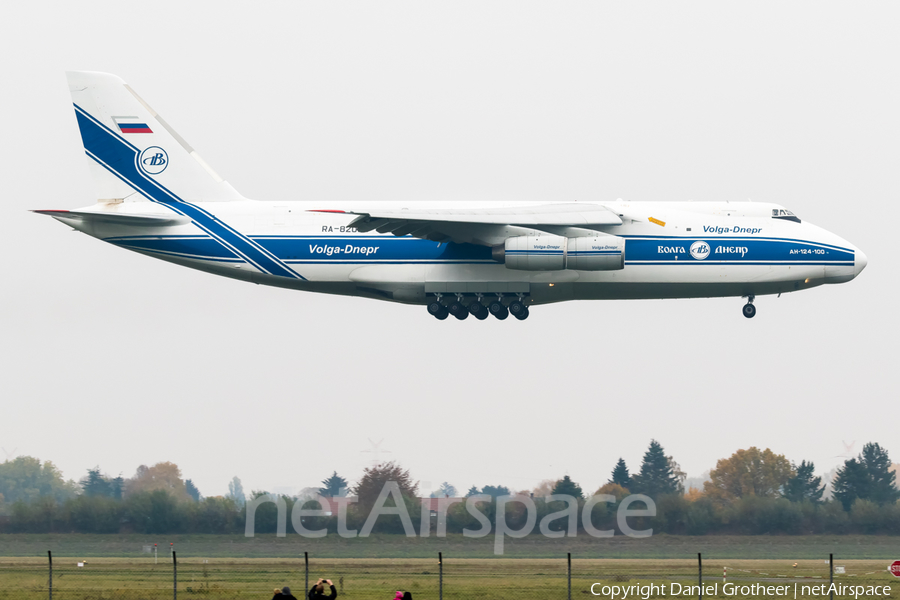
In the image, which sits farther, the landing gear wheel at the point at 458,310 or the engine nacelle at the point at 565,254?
the landing gear wheel at the point at 458,310

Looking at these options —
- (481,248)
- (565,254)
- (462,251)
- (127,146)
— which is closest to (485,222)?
(481,248)

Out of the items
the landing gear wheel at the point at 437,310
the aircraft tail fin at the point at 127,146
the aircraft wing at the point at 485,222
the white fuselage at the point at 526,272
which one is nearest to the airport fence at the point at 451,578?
the white fuselage at the point at 526,272

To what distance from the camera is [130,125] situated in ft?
127

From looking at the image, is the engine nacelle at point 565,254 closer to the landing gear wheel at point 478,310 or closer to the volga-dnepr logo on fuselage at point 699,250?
the volga-dnepr logo on fuselage at point 699,250

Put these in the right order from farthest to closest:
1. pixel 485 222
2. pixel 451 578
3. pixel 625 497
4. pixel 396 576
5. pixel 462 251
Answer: pixel 462 251 → pixel 485 222 → pixel 625 497 → pixel 396 576 → pixel 451 578

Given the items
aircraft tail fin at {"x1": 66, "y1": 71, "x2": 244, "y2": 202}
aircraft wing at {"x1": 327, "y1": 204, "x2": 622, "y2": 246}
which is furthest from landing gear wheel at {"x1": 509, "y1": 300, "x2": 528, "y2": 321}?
aircraft tail fin at {"x1": 66, "y1": 71, "x2": 244, "y2": 202}

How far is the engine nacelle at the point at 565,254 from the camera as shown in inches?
1324

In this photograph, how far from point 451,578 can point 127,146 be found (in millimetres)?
19692

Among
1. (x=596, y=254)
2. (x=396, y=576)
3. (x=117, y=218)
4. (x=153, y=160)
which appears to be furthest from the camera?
(x=153, y=160)

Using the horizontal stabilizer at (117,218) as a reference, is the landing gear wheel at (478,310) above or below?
below

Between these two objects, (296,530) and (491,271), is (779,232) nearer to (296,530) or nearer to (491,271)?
(491,271)

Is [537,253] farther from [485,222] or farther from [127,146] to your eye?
[127,146]

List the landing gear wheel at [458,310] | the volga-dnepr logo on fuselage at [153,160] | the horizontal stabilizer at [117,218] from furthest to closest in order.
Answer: the volga-dnepr logo on fuselage at [153,160], the landing gear wheel at [458,310], the horizontal stabilizer at [117,218]

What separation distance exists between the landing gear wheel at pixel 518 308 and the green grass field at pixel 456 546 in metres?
7.93
